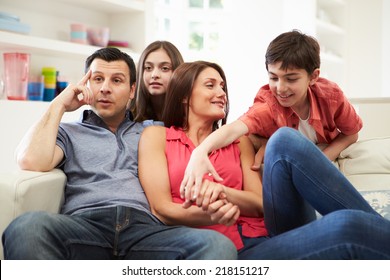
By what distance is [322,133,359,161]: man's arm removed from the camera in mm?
2037

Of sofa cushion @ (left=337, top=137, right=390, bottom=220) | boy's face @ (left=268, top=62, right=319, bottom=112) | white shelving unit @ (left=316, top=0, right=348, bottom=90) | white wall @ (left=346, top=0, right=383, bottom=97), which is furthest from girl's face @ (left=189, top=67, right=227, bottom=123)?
white wall @ (left=346, top=0, right=383, bottom=97)

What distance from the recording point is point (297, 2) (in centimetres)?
532

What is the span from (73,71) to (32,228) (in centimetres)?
240

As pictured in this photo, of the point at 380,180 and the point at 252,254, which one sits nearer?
the point at 252,254

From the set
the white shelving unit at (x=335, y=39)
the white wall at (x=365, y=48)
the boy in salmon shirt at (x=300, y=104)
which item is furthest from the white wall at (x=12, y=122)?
the white wall at (x=365, y=48)

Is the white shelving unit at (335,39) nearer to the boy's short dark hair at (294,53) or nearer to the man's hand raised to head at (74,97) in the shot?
the boy's short dark hair at (294,53)

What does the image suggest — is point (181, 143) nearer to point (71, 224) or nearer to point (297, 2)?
point (71, 224)

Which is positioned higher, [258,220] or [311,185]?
[311,185]

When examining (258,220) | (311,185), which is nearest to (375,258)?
(311,185)

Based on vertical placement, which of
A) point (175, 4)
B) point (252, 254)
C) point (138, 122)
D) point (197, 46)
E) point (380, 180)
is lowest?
point (252, 254)

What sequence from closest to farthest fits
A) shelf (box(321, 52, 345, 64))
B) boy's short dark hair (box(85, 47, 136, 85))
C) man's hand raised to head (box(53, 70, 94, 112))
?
man's hand raised to head (box(53, 70, 94, 112)) → boy's short dark hair (box(85, 47, 136, 85)) → shelf (box(321, 52, 345, 64))

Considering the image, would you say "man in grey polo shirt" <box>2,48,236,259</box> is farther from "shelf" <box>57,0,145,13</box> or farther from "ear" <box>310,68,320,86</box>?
"shelf" <box>57,0,145,13</box>

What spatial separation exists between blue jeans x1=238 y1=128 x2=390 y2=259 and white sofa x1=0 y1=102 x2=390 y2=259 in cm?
→ 37

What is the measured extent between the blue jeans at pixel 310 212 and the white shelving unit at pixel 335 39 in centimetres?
459
